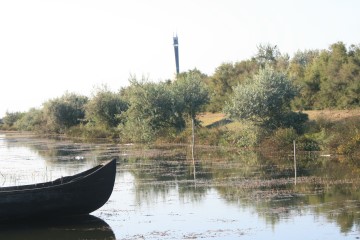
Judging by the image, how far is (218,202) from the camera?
19641mm

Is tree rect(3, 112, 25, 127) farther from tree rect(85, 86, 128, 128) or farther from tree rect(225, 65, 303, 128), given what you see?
tree rect(225, 65, 303, 128)

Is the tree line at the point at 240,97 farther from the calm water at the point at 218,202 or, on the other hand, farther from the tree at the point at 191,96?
the calm water at the point at 218,202

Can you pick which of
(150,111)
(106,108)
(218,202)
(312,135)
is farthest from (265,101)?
(106,108)

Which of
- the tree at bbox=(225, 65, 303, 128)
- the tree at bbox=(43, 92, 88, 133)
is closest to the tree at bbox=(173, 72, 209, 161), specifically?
the tree at bbox=(225, 65, 303, 128)

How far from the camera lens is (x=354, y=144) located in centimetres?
3228

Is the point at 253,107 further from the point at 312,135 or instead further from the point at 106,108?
the point at 106,108

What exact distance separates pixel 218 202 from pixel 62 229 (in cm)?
565

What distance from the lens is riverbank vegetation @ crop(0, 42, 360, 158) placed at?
39.0 meters

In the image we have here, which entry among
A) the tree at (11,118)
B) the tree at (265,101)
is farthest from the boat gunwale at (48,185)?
the tree at (11,118)

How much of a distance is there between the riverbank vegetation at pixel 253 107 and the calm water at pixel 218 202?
6037 mm

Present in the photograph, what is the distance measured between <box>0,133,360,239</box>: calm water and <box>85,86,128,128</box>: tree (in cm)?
3058

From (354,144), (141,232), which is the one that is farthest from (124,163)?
(141,232)

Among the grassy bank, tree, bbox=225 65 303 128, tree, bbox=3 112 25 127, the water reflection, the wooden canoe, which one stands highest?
tree, bbox=3 112 25 127

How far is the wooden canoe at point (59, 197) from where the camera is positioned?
53.3 feet
